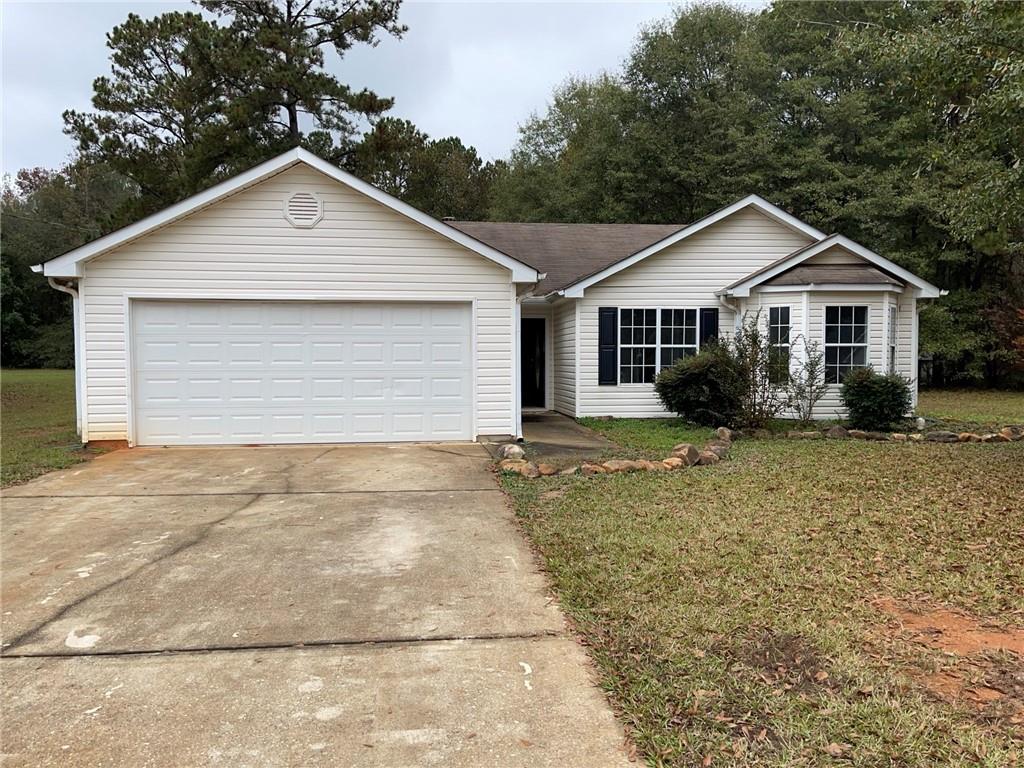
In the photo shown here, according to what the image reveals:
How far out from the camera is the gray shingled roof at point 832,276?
1255 cm

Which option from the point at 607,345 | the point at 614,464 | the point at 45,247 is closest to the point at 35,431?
the point at 607,345

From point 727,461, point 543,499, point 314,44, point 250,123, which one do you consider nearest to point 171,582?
point 543,499

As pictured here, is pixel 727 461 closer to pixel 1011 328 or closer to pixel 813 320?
pixel 813 320

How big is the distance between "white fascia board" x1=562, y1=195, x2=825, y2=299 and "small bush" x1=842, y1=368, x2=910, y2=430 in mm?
3415

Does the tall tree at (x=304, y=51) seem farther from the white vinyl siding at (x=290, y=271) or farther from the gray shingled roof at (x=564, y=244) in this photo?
the white vinyl siding at (x=290, y=271)

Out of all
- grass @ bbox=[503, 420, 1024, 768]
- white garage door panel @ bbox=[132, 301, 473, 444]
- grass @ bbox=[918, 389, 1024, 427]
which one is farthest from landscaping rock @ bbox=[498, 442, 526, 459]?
grass @ bbox=[918, 389, 1024, 427]

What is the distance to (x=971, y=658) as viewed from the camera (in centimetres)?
353

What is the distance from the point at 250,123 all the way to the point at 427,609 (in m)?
22.7

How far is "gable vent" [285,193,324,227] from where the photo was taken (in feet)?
34.8

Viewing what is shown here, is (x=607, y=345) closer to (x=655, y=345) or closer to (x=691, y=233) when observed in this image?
(x=655, y=345)

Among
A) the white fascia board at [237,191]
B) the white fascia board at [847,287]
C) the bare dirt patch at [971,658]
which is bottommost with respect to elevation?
the bare dirt patch at [971,658]

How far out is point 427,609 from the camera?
13.8ft

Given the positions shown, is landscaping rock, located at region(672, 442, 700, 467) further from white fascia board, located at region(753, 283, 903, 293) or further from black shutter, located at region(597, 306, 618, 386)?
white fascia board, located at region(753, 283, 903, 293)

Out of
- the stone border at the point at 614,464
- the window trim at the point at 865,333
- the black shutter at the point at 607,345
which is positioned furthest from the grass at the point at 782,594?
the black shutter at the point at 607,345
